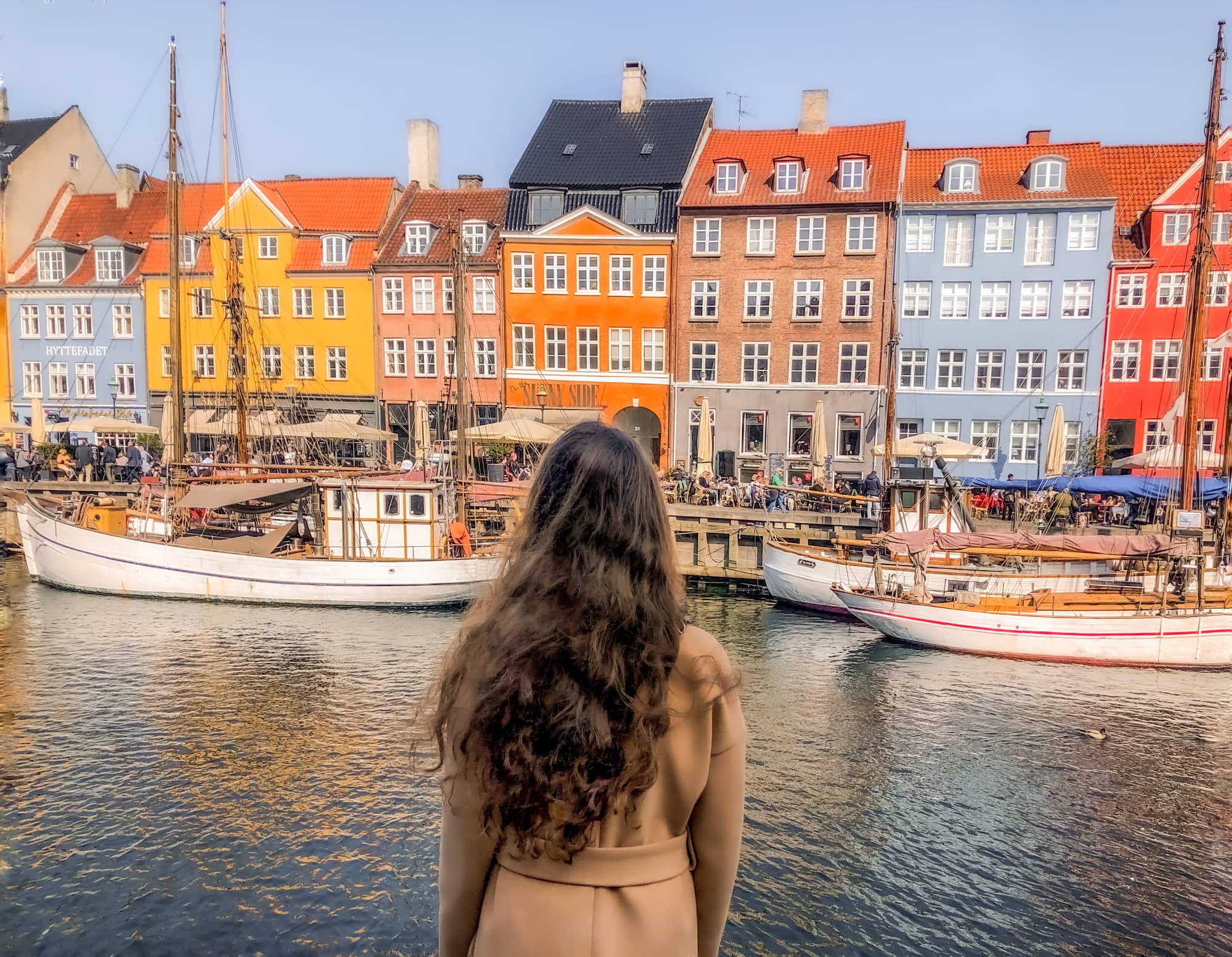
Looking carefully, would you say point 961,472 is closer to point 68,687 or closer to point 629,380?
point 629,380

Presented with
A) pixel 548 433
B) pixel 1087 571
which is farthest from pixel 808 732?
pixel 548 433

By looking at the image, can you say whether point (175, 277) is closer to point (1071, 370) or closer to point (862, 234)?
point (862, 234)

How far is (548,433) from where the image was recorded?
94.6ft

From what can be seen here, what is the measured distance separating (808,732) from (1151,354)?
87.1 ft

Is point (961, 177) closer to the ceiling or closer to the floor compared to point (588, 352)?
closer to the ceiling

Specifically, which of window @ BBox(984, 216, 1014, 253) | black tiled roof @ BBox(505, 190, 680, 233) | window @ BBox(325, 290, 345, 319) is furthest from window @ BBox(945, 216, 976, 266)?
window @ BBox(325, 290, 345, 319)

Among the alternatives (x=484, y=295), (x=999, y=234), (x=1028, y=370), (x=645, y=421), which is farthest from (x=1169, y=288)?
(x=484, y=295)

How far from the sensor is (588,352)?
3644 cm

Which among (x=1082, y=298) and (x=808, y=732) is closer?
(x=808, y=732)

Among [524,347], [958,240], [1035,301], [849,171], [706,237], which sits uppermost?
[849,171]

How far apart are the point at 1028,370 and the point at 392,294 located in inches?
1033

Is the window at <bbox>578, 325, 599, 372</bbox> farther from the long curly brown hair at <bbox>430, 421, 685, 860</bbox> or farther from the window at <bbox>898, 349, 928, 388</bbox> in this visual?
the long curly brown hair at <bbox>430, 421, 685, 860</bbox>

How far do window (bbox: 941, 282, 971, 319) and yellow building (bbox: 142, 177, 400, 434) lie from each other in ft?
78.3

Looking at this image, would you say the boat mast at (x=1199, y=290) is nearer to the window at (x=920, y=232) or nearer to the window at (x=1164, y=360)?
the window at (x=1164, y=360)
